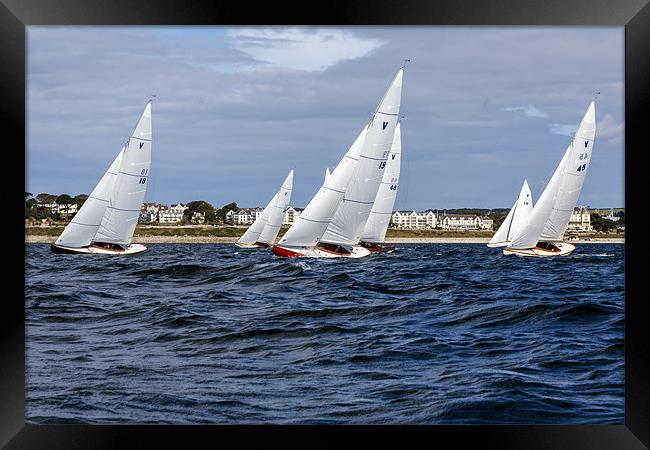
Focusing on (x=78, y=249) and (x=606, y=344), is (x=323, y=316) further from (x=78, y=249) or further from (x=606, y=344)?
(x=78, y=249)

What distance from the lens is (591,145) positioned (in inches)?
942

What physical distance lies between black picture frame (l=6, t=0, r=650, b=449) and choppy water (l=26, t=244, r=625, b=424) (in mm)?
1200

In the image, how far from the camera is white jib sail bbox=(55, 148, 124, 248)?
22719 mm

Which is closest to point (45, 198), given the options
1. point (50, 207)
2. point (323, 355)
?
point (50, 207)

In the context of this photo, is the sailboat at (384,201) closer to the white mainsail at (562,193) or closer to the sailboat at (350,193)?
the white mainsail at (562,193)

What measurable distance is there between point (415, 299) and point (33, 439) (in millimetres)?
10610

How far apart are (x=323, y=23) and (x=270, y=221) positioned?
103 ft

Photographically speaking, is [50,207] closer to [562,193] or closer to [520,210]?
[520,210]

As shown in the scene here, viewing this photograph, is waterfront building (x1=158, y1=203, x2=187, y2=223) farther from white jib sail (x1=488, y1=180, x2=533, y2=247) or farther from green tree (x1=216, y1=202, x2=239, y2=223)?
white jib sail (x1=488, y1=180, x2=533, y2=247)

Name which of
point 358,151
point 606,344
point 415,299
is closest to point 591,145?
point 358,151

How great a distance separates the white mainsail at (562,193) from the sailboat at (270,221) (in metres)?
11.2

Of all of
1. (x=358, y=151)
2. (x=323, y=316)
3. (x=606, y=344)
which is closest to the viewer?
(x=606, y=344)

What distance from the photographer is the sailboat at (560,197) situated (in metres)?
24.1

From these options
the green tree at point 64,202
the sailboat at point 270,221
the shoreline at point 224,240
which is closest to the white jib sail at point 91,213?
the sailboat at point 270,221
